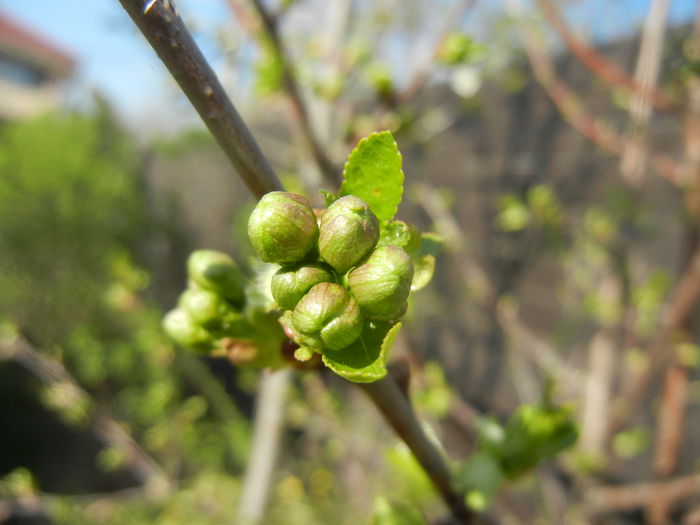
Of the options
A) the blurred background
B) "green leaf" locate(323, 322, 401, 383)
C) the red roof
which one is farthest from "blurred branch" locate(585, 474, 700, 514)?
the red roof

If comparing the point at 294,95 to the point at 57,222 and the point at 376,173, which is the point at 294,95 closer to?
the point at 376,173

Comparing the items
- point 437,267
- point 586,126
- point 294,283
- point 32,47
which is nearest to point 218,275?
point 294,283

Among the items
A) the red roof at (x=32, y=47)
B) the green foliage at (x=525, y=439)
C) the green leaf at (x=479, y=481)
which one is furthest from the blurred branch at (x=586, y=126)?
the red roof at (x=32, y=47)

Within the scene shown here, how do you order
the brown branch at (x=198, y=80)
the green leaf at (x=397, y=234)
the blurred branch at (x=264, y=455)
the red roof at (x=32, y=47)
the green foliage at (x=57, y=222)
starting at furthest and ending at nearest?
the red roof at (x=32, y=47) < the green foliage at (x=57, y=222) < the blurred branch at (x=264, y=455) < the green leaf at (x=397, y=234) < the brown branch at (x=198, y=80)

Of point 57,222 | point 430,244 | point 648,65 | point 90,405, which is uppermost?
point 57,222

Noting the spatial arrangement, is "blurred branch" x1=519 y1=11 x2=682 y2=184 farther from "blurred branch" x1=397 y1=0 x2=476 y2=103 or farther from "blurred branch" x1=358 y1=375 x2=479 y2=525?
"blurred branch" x1=358 y1=375 x2=479 y2=525

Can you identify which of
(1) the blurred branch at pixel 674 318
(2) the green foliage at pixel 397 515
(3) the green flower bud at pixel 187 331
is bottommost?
(1) the blurred branch at pixel 674 318

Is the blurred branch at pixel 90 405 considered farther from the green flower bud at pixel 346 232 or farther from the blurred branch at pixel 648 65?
the blurred branch at pixel 648 65

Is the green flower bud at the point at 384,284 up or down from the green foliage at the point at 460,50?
down
